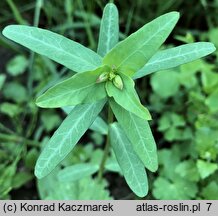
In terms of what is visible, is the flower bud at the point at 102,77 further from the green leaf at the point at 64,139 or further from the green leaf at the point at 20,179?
A: the green leaf at the point at 20,179

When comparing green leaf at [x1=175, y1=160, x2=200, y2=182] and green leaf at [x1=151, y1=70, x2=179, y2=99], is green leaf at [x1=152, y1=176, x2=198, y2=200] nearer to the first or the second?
green leaf at [x1=175, y1=160, x2=200, y2=182]

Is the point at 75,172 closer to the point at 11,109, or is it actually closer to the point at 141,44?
the point at 11,109

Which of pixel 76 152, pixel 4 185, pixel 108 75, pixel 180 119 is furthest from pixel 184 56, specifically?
pixel 4 185

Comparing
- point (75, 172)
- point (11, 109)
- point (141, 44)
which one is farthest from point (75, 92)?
point (11, 109)

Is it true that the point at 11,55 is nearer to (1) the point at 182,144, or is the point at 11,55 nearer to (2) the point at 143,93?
(2) the point at 143,93

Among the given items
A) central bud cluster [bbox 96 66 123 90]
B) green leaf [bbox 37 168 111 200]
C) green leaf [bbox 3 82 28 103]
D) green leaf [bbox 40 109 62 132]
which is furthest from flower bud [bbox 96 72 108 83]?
green leaf [bbox 3 82 28 103]

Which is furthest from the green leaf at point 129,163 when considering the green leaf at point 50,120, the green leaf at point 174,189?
the green leaf at point 50,120
